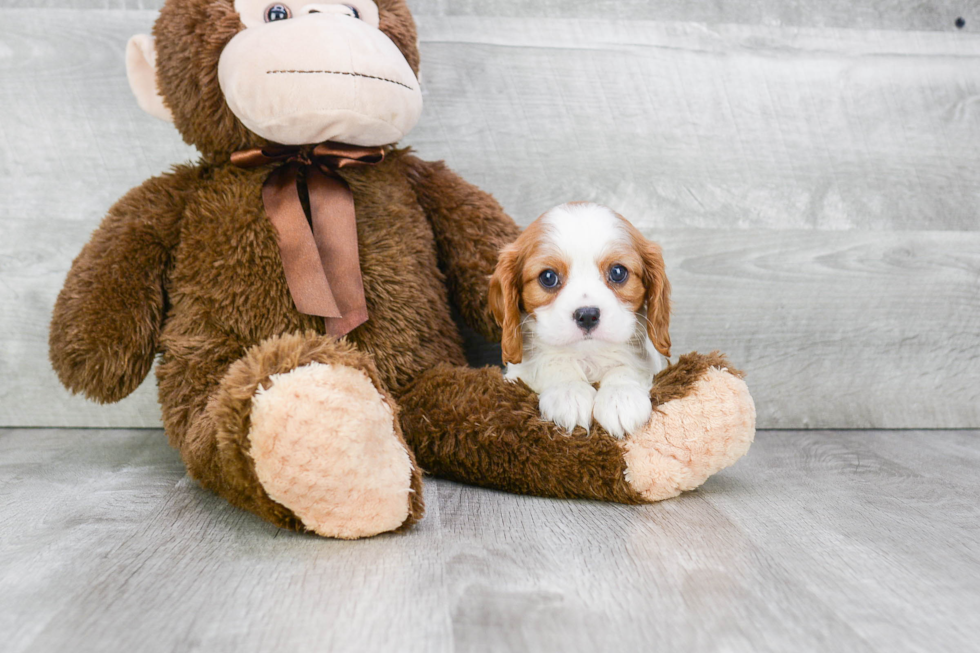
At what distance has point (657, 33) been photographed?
6.54 feet

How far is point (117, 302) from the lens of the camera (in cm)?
145

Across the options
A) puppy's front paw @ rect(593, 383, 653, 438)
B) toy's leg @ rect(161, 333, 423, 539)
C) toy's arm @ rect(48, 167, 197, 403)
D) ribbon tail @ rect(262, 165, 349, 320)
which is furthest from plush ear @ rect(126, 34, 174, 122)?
puppy's front paw @ rect(593, 383, 653, 438)

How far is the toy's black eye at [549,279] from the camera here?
1.41 metres

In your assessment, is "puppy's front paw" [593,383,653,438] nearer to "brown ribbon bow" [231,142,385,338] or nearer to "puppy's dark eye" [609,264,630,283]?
"puppy's dark eye" [609,264,630,283]

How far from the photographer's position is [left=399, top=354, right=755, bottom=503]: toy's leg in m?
1.33

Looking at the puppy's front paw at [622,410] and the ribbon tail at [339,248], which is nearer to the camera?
the puppy's front paw at [622,410]

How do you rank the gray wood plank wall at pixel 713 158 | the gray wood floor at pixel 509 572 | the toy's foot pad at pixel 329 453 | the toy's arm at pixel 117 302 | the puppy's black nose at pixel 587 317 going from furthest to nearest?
the gray wood plank wall at pixel 713 158, the toy's arm at pixel 117 302, the puppy's black nose at pixel 587 317, the toy's foot pad at pixel 329 453, the gray wood floor at pixel 509 572

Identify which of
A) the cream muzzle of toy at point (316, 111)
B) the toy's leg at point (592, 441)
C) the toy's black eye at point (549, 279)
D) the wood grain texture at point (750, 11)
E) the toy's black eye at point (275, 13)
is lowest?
the toy's leg at point (592, 441)

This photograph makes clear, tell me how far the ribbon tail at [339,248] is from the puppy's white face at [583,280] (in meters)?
0.32

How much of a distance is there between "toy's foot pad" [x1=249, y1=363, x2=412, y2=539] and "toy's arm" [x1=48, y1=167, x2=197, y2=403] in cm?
48

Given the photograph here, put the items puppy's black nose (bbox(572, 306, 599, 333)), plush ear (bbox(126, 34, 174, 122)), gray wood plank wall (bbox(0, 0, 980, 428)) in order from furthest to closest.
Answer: gray wood plank wall (bbox(0, 0, 980, 428)), plush ear (bbox(126, 34, 174, 122)), puppy's black nose (bbox(572, 306, 599, 333))

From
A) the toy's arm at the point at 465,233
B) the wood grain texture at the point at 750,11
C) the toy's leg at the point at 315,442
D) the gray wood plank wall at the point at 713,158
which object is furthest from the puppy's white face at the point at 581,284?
the wood grain texture at the point at 750,11

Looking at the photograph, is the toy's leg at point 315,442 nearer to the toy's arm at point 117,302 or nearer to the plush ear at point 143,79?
the toy's arm at point 117,302

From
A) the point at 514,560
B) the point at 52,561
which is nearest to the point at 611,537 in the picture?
the point at 514,560
